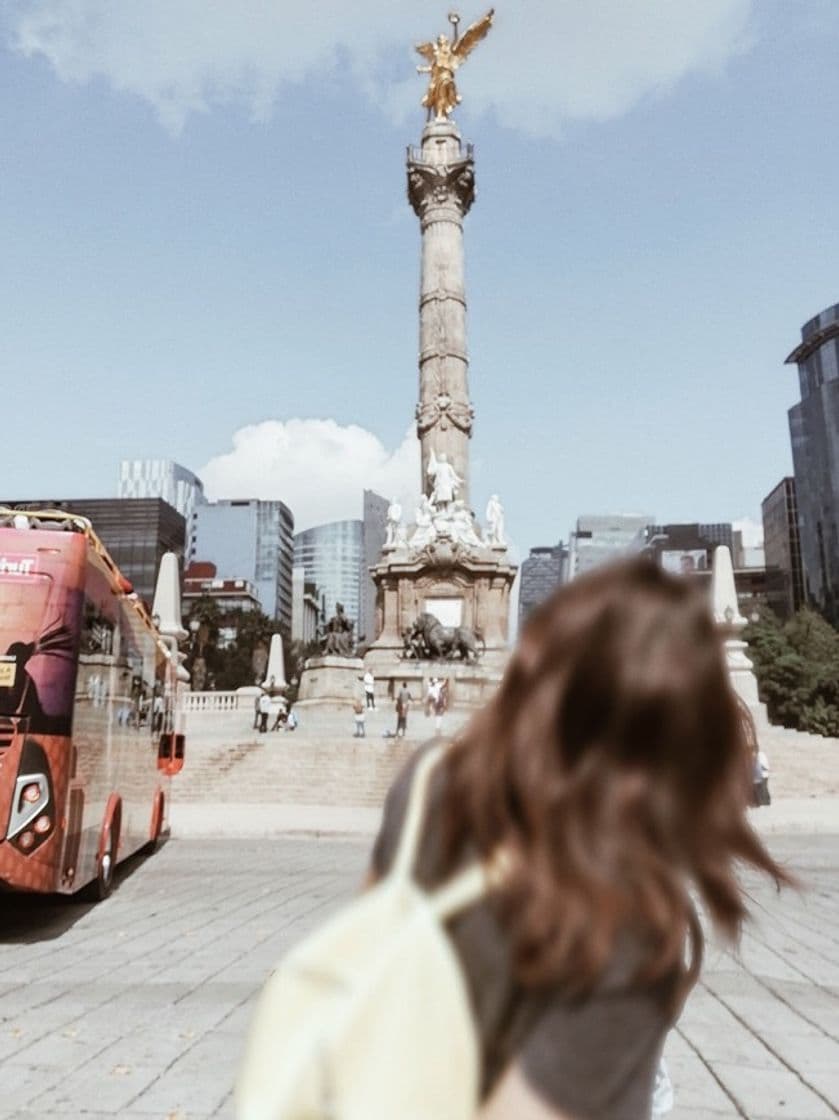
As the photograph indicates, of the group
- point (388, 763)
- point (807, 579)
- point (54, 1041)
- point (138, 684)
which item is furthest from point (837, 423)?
point (54, 1041)

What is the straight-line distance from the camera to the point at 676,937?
4.25 ft

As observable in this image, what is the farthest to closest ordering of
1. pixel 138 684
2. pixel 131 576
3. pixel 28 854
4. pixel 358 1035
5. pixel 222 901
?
pixel 131 576
pixel 138 684
pixel 222 901
pixel 28 854
pixel 358 1035

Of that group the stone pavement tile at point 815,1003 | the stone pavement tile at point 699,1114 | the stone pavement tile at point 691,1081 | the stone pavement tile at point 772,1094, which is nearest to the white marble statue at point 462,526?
the stone pavement tile at point 815,1003

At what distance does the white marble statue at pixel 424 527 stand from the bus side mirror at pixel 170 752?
73.2 ft

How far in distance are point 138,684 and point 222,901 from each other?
3.06m

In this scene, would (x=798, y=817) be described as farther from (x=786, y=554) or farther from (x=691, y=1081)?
(x=786, y=554)

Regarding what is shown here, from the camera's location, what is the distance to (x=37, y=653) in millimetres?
7531

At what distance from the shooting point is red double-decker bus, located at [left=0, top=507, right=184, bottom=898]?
7.32 m

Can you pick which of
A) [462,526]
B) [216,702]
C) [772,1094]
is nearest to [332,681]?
[216,702]

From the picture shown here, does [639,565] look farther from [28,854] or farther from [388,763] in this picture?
[388,763]

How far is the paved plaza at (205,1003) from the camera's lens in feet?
13.6

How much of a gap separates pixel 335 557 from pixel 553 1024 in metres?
195

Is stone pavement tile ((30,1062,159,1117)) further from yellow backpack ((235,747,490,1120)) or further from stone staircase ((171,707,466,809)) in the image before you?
stone staircase ((171,707,466,809))

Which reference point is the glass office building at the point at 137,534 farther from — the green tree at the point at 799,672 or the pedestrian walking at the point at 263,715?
the pedestrian walking at the point at 263,715
